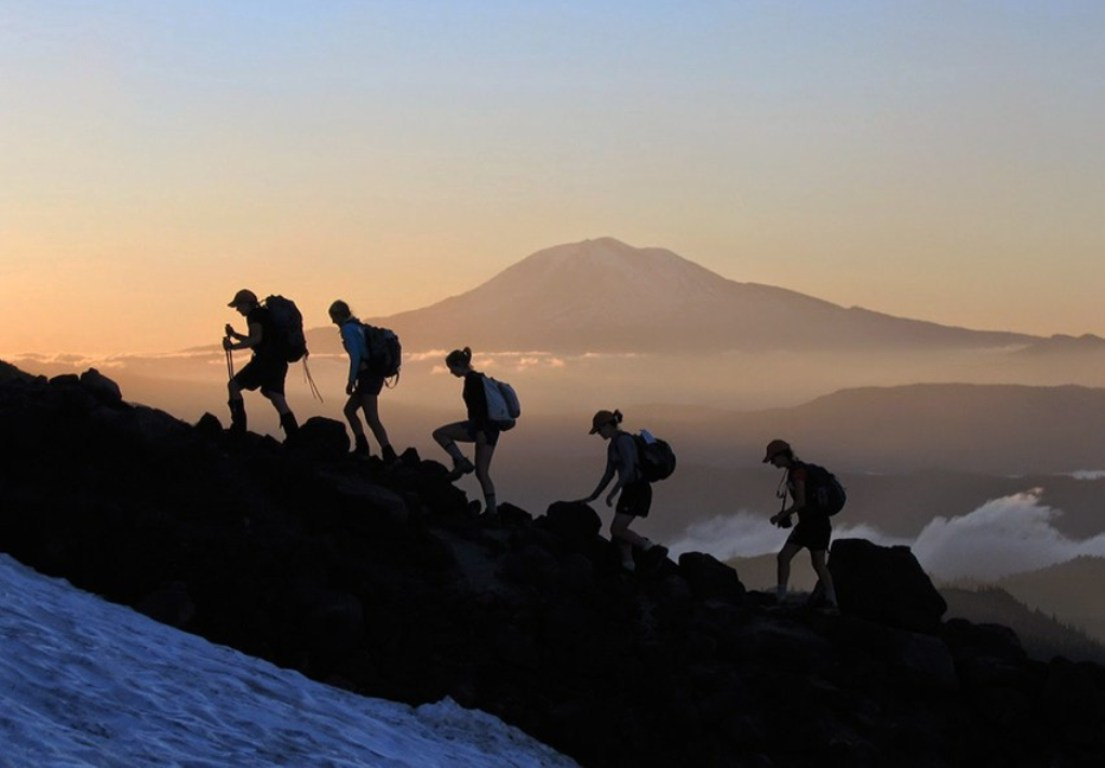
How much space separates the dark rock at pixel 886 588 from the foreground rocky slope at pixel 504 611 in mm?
34

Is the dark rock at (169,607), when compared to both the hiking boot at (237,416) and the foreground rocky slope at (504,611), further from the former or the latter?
the hiking boot at (237,416)

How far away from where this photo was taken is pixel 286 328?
22719 millimetres

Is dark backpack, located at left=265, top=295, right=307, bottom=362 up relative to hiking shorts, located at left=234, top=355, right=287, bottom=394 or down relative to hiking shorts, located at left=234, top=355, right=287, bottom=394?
up

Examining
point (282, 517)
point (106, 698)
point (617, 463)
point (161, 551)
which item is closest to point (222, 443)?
point (282, 517)

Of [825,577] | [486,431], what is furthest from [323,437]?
[825,577]

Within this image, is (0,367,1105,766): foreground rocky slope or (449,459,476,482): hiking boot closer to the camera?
(0,367,1105,766): foreground rocky slope

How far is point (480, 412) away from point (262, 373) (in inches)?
118

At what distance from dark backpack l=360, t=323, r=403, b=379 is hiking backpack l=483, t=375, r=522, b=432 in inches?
51.7

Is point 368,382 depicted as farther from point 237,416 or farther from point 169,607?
point 169,607

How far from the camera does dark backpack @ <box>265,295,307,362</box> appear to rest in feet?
74.4

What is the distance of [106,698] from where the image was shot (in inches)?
553

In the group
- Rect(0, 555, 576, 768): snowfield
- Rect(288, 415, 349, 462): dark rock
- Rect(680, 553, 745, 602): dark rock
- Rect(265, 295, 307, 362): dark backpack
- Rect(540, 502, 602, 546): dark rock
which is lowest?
Rect(0, 555, 576, 768): snowfield

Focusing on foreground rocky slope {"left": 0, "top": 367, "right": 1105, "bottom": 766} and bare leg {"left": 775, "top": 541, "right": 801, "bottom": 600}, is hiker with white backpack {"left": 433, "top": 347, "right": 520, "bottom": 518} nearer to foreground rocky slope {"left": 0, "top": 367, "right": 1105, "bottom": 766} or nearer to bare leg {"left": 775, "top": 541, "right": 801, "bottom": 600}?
foreground rocky slope {"left": 0, "top": 367, "right": 1105, "bottom": 766}

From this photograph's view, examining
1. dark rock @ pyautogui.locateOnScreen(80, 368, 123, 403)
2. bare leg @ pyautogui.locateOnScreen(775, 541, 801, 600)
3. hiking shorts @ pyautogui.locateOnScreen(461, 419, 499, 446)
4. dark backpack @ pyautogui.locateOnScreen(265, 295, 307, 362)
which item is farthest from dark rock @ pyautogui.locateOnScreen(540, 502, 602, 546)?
dark rock @ pyautogui.locateOnScreen(80, 368, 123, 403)
